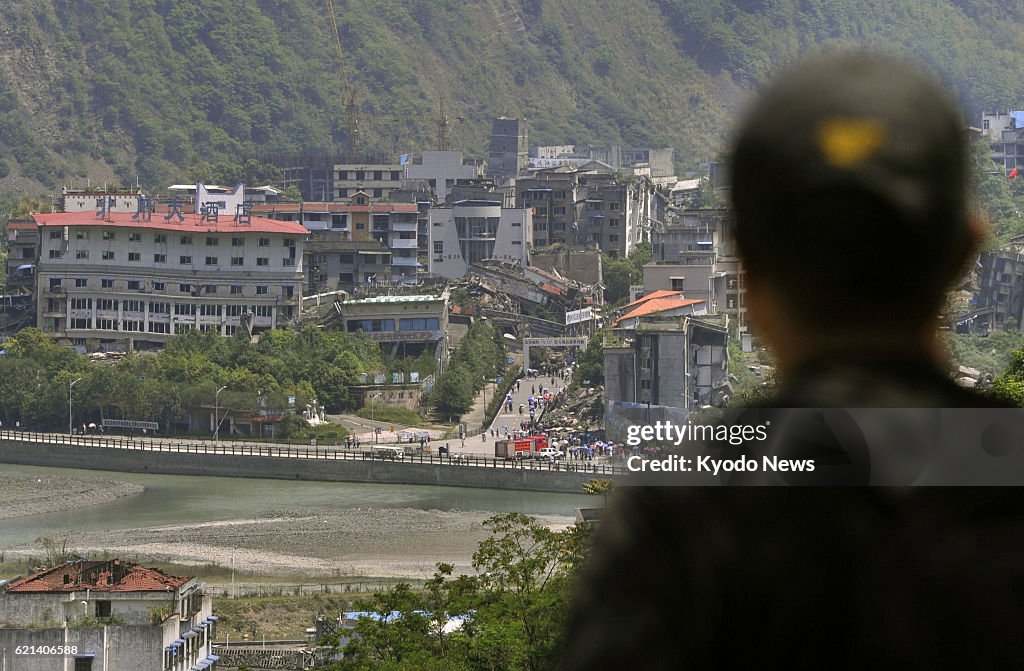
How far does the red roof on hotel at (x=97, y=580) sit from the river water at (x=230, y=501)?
938cm

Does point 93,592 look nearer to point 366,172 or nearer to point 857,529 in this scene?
point 857,529

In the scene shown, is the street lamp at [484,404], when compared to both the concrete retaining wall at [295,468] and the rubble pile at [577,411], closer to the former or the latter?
the rubble pile at [577,411]

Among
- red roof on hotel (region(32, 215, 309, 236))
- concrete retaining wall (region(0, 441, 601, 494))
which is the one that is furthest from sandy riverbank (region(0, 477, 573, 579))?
red roof on hotel (region(32, 215, 309, 236))

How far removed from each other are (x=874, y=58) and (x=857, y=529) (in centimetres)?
32

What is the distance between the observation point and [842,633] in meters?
1.25

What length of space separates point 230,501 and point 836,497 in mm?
29454

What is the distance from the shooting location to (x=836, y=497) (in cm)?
128

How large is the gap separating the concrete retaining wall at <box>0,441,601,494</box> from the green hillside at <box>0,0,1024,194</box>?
155 feet

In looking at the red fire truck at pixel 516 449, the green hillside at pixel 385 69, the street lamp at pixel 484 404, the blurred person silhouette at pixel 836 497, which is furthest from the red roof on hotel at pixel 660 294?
the green hillside at pixel 385 69

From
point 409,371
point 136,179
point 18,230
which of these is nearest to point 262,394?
point 409,371

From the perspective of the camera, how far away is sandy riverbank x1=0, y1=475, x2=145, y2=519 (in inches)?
1150

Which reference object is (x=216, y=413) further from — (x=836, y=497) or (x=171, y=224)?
(x=836, y=497)

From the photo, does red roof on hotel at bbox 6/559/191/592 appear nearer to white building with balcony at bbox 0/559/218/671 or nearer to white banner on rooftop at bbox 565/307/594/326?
white building with balcony at bbox 0/559/218/671

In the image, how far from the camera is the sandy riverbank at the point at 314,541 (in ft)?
79.6
